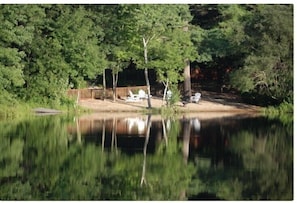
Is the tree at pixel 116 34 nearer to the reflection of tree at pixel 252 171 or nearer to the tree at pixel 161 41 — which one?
the tree at pixel 161 41

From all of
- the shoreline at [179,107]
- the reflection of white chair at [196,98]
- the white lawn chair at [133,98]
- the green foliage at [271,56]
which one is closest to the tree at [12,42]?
the shoreline at [179,107]

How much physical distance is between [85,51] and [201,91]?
22.1 ft

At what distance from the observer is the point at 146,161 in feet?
38.7

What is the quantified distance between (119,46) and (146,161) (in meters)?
14.5

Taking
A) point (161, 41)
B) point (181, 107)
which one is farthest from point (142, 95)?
point (161, 41)

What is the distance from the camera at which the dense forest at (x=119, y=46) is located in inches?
897

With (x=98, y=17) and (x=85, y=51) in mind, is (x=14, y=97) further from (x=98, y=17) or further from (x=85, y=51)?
(x=98, y=17)

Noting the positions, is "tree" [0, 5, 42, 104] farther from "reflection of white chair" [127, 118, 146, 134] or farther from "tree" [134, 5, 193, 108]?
"reflection of white chair" [127, 118, 146, 134]

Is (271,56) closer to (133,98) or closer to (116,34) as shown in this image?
(133,98)

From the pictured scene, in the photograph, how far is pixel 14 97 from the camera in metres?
23.0

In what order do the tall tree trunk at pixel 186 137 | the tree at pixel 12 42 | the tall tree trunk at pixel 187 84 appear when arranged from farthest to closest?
1. the tall tree trunk at pixel 187 84
2. the tree at pixel 12 42
3. the tall tree trunk at pixel 186 137

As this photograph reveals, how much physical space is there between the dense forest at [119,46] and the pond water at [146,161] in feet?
15.2

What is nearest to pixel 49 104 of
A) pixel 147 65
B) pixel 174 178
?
pixel 147 65

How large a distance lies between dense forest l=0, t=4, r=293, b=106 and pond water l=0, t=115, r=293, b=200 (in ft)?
15.2
